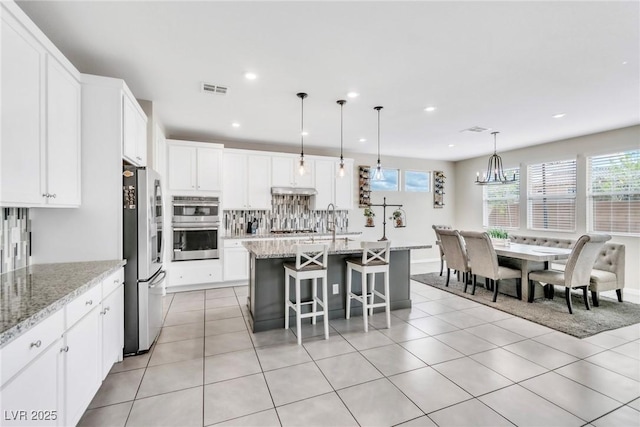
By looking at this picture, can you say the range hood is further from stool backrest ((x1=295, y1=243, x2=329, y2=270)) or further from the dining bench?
the dining bench

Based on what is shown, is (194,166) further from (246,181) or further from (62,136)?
(62,136)

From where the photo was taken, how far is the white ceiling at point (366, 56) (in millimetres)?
2076

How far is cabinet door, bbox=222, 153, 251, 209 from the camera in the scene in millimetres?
5449

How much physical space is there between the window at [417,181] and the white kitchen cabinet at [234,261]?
4417 millimetres

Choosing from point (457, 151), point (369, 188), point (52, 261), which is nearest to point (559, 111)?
point (457, 151)

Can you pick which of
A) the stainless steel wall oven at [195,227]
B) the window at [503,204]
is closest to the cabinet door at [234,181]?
the stainless steel wall oven at [195,227]

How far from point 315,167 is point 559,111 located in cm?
394

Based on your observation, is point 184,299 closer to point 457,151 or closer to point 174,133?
point 174,133

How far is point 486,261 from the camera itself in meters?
4.43

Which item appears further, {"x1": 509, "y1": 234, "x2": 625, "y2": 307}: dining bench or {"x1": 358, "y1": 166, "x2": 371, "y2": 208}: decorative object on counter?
{"x1": 358, "y1": 166, "x2": 371, "y2": 208}: decorative object on counter

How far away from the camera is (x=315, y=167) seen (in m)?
6.13

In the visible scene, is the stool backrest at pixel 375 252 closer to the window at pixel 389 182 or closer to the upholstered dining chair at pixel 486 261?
the upholstered dining chair at pixel 486 261

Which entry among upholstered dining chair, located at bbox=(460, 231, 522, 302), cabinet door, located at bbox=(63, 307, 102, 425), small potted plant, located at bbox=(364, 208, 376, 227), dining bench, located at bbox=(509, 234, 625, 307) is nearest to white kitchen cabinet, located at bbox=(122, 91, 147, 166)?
cabinet door, located at bbox=(63, 307, 102, 425)

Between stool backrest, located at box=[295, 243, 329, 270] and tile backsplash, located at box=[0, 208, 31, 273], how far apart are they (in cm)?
212
